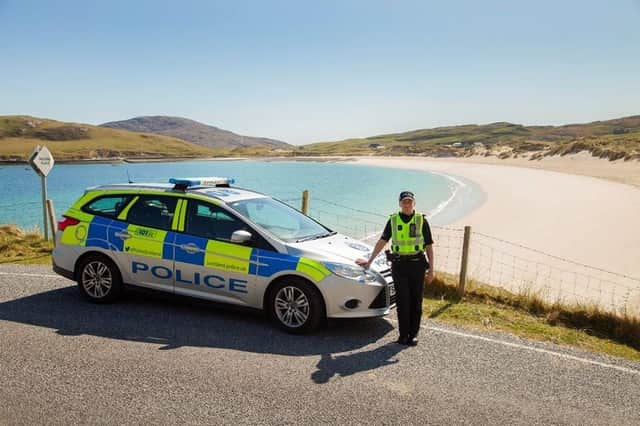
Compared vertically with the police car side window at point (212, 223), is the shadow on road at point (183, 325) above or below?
below

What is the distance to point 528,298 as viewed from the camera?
809 centimetres

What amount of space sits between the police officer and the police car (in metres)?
0.30

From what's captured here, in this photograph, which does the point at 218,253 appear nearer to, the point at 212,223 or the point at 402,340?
the point at 212,223

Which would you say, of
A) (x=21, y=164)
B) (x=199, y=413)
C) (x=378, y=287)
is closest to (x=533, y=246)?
(x=378, y=287)

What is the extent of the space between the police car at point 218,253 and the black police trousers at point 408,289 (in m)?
0.26

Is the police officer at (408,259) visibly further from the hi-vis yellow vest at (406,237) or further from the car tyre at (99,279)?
the car tyre at (99,279)

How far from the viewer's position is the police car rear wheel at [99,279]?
7.17m

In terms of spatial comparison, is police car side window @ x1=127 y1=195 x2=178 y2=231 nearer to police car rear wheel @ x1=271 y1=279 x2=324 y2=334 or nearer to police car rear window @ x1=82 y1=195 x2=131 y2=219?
police car rear window @ x1=82 y1=195 x2=131 y2=219

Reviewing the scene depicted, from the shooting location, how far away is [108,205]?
736 centimetres

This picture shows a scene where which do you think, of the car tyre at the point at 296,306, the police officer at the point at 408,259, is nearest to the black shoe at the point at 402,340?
the police officer at the point at 408,259

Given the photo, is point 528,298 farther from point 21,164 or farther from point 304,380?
point 21,164

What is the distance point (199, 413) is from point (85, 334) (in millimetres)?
2566

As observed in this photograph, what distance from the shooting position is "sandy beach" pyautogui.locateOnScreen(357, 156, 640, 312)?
16378 millimetres

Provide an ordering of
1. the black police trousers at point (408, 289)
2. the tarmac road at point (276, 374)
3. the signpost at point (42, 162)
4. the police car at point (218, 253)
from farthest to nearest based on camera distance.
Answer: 1. the signpost at point (42, 162)
2. the police car at point (218, 253)
3. the black police trousers at point (408, 289)
4. the tarmac road at point (276, 374)
